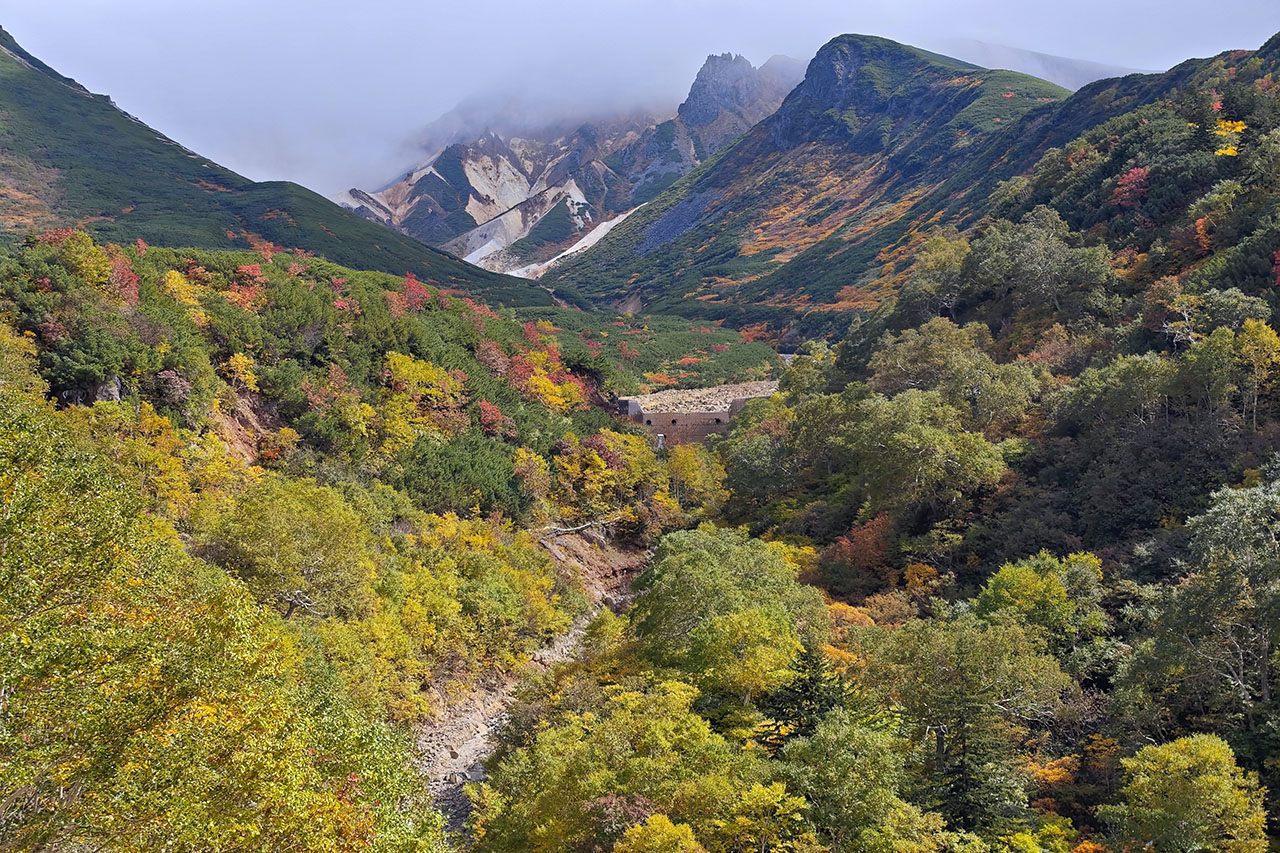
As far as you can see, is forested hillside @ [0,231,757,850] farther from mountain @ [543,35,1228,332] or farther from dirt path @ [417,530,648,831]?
mountain @ [543,35,1228,332]

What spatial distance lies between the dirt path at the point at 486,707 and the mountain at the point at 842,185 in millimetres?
57996

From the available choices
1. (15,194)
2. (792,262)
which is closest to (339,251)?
(15,194)

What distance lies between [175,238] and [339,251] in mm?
22766

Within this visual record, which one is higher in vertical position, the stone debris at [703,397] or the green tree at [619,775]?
the stone debris at [703,397]

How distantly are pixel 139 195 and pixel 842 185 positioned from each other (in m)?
122

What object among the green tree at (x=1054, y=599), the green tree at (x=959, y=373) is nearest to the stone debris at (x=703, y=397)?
the green tree at (x=959, y=373)

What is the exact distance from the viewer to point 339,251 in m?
101

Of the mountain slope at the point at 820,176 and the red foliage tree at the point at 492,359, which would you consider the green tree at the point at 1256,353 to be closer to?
the red foliage tree at the point at 492,359

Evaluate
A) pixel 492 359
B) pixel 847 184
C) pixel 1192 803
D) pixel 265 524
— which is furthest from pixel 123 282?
pixel 847 184

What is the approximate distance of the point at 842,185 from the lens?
160 m

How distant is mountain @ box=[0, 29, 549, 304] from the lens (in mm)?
80688

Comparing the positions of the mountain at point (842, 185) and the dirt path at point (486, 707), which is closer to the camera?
the dirt path at point (486, 707)

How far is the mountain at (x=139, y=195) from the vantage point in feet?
265

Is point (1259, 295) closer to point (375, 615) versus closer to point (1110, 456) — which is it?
point (1110, 456)
